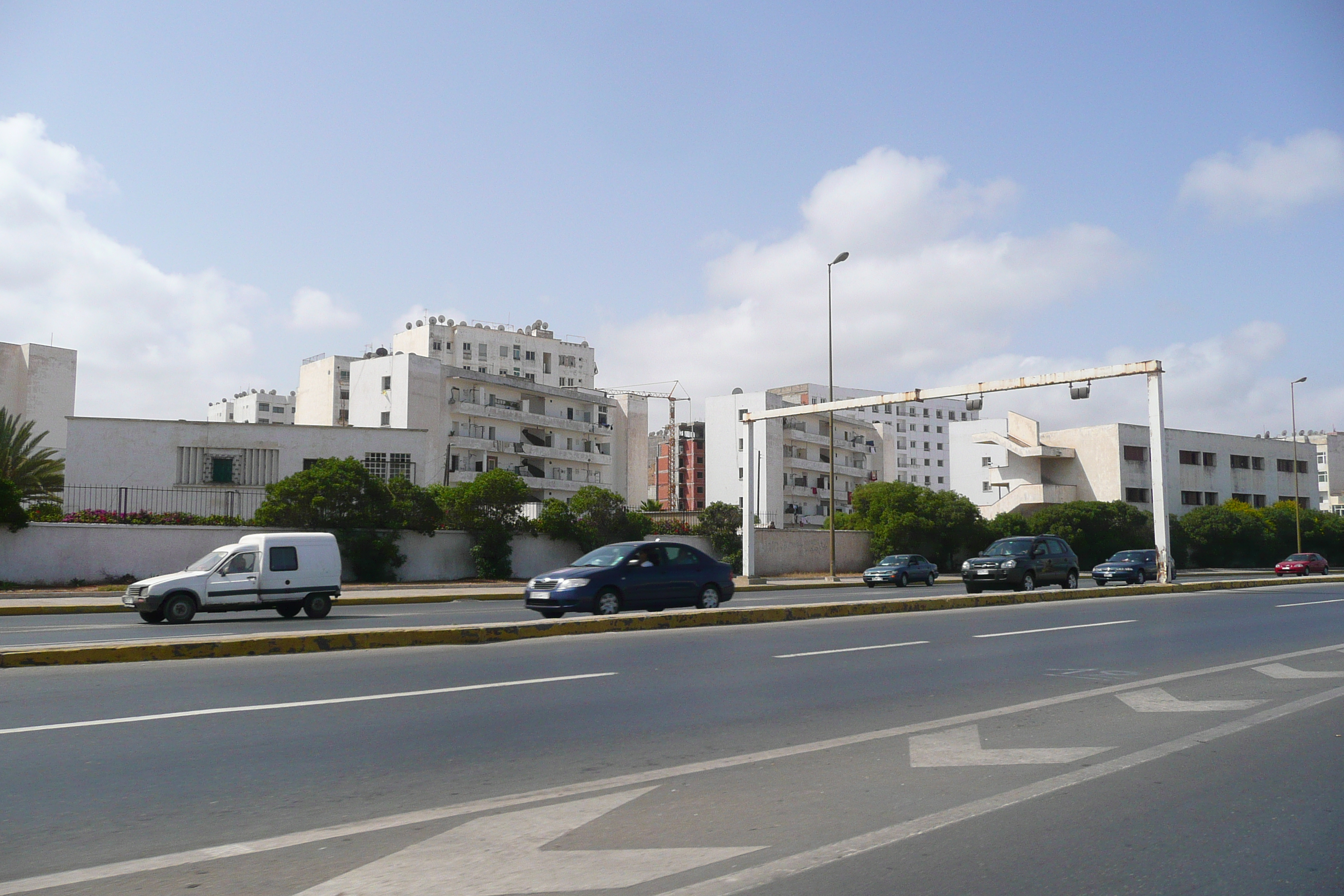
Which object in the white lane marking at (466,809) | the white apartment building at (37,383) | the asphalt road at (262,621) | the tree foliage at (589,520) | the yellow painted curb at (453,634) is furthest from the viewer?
the white apartment building at (37,383)

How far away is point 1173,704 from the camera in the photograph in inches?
340

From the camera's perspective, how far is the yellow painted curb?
1061 centimetres

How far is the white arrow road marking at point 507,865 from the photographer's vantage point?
416 centimetres

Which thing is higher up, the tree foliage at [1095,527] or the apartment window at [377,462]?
the apartment window at [377,462]

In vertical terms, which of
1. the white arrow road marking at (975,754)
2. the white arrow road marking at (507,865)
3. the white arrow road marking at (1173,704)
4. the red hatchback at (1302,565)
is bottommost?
the red hatchback at (1302,565)

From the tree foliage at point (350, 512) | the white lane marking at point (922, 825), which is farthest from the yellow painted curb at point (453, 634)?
the tree foliage at point (350, 512)

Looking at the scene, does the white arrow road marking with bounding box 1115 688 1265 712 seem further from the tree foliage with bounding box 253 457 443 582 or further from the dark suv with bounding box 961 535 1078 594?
the tree foliage with bounding box 253 457 443 582

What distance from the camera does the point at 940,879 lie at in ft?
13.8

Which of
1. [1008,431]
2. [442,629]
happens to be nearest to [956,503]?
[1008,431]

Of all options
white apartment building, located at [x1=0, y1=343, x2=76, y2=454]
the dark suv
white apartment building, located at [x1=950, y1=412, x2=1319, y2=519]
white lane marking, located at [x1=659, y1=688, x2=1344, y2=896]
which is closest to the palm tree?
white apartment building, located at [x1=0, y1=343, x2=76, y2=454]

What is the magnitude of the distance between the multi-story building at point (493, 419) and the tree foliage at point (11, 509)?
39.4 meters

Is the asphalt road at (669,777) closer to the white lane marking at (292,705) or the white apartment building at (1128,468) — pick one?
the white lane marking at (292,705)

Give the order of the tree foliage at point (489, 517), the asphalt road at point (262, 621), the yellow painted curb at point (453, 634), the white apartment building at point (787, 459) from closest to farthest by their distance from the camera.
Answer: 1. the yellow painted curb at point (453, 634)
2. the asphalt road at point (262, 621)
3. the tree foliage at point (489, 517)
4. the white apartment building at point (787, 459)

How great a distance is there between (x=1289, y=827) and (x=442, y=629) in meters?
10.00
